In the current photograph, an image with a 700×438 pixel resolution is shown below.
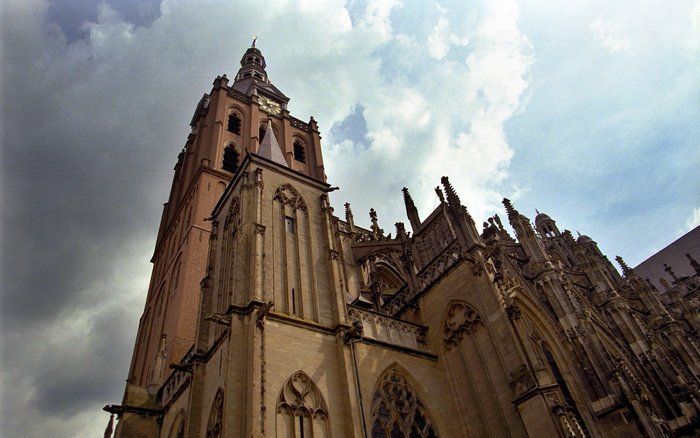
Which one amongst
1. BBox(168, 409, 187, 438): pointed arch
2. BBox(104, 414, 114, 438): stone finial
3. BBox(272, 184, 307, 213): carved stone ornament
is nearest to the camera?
BBox(168, 409, 187, 438): pointed arch

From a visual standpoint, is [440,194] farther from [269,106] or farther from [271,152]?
[269,106]

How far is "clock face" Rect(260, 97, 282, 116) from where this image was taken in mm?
38972

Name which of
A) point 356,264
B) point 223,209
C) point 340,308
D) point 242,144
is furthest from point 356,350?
point 242,144

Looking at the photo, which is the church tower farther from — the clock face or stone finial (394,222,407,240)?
stone finial (394,222,407,240)

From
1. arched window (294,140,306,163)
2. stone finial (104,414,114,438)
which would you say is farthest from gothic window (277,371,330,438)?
arched window (294,140,306,163)

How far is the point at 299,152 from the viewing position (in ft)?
124

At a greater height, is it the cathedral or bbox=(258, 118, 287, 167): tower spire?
bbox=(258, 118, 287, 167): tower spire

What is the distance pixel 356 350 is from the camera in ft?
43.4

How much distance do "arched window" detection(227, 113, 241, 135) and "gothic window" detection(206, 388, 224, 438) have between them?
82.2 ft

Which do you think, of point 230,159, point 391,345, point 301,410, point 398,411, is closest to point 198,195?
point 230,159

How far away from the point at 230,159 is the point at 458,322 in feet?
69.9

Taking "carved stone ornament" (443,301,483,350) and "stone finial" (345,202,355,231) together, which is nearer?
"carved stone ornament" (443,301,483,350)

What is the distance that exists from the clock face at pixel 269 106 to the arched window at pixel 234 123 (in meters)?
3.36

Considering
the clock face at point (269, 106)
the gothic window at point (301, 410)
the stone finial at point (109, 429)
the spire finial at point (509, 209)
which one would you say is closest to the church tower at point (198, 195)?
the clock face at point (269, 106)
